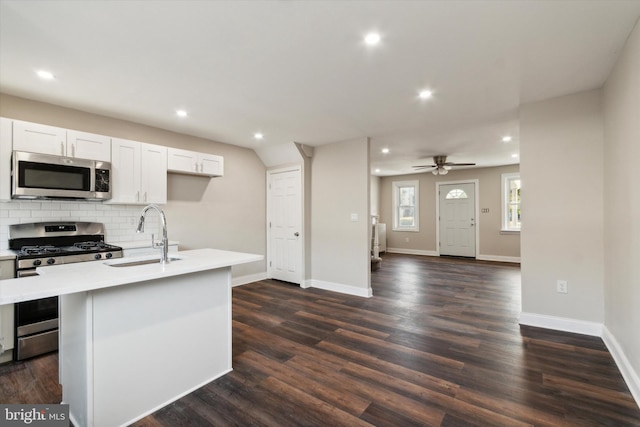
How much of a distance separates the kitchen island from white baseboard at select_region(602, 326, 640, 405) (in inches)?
112

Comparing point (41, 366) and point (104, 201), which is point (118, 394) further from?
point (104, 201)

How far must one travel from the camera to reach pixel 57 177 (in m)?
2.89

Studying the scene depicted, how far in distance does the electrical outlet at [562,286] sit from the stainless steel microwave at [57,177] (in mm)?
4918

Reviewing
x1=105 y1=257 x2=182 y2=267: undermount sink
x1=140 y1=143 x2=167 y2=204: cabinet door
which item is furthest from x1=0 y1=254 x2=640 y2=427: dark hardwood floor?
x1=140 y1=143 x2=167 y2=204: cabinet door

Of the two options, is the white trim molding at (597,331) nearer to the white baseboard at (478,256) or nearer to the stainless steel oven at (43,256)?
the stainless steel oven at (43,256)

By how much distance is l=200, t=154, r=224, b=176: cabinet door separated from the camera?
4188 millimetres

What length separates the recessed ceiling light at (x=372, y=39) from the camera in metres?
1.98

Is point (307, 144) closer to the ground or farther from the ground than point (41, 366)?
farther from the ground

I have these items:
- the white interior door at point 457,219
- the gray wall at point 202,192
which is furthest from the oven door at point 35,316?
the white interior door at point 457,219

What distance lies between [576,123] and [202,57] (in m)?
3.59

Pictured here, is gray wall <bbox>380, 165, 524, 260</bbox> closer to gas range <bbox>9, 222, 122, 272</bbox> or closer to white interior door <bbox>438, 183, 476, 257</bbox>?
white interior door <bbox>438, 183, 476, 257</bbox>

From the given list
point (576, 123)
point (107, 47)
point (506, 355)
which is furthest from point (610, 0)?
point (107, 47)

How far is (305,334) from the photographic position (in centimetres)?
304

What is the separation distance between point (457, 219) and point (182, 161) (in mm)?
7150
